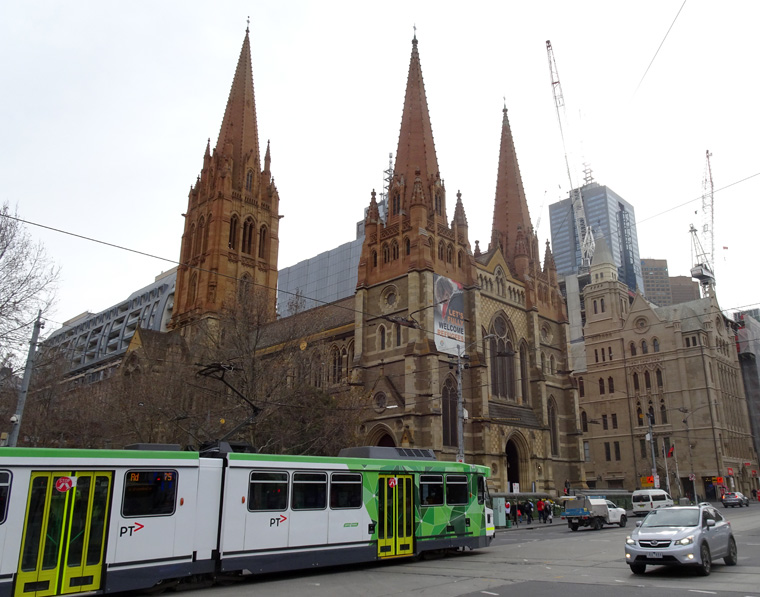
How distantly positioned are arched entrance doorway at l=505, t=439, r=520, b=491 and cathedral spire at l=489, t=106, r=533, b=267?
14754 mm

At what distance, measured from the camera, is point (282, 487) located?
46.3 feet

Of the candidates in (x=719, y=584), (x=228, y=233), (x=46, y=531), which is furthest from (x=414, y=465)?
(x=228, y=233)

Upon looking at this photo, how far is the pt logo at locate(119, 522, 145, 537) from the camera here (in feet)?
37.9

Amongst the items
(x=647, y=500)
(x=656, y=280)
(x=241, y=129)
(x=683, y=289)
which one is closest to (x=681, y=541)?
(x=647, y=500)

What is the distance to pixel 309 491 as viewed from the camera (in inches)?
572

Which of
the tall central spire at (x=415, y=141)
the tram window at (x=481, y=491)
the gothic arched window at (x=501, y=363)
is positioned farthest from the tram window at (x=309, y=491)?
the tall central spire at (x=415, y=141)

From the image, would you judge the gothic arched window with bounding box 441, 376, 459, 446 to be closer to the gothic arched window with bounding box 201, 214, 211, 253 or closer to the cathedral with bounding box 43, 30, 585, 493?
the cathedral with bounding box 43, 30, 585, 493

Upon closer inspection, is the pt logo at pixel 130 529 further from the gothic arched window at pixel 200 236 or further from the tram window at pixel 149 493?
the gothic arched window at pixel 200 236

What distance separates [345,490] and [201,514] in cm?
367

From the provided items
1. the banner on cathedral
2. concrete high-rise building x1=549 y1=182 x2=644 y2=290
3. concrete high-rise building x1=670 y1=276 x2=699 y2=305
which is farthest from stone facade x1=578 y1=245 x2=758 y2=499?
concrete high-rise building x1=549 y1=182 x2=644 y2=290

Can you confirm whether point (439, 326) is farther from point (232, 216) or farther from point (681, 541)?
point (232, 216)

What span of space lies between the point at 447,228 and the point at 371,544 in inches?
1248

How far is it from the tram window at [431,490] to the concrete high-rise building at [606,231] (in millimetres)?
158622

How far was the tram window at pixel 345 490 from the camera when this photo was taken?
14.9m
